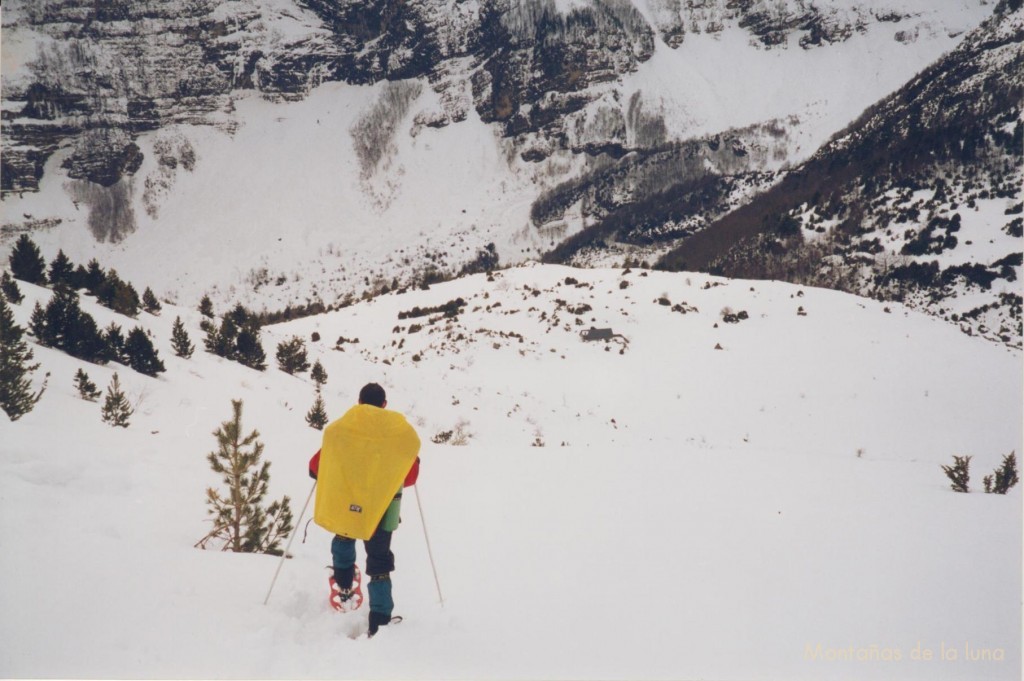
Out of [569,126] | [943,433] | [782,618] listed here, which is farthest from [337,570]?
[569,126]

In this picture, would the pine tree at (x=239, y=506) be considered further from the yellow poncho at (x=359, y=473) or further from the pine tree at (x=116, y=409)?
the pine tree at (x=116, y=409)

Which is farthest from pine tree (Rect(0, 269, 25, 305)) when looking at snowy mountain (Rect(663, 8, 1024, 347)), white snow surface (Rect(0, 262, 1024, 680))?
snowy mountain (Rect(663, 8, 1024, 347))

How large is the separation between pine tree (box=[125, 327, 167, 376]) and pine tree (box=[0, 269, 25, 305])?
2684 mm

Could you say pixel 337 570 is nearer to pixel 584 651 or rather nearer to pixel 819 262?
pixel 584 651

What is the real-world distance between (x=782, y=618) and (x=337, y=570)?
352 cm

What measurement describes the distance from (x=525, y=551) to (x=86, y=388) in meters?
5.92

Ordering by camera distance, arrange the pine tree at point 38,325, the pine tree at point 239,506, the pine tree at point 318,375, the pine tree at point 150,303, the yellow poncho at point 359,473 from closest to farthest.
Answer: the yellow poncho at point 359,473, the pine tree at point 239,506, the pine tree at point 38,325, the pine tree at point 150,303, the pine tree at point 318,375

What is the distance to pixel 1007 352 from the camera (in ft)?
57.7

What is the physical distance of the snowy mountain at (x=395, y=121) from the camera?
6025 cm

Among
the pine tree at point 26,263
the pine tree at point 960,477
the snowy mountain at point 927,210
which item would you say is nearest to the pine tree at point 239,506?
the pine tree at point 960,477

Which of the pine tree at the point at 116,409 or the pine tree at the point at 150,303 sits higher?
the pine tree at the point at 150,303

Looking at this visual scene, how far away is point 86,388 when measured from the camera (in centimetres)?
630

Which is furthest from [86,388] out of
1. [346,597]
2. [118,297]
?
[118,297]

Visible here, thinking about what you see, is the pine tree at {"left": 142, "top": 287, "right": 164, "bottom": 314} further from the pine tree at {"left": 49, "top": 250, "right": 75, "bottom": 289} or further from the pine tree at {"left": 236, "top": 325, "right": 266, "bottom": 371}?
the pine tree at {"left": 236, "top": 325, "right": 266, "bottom": 371}
